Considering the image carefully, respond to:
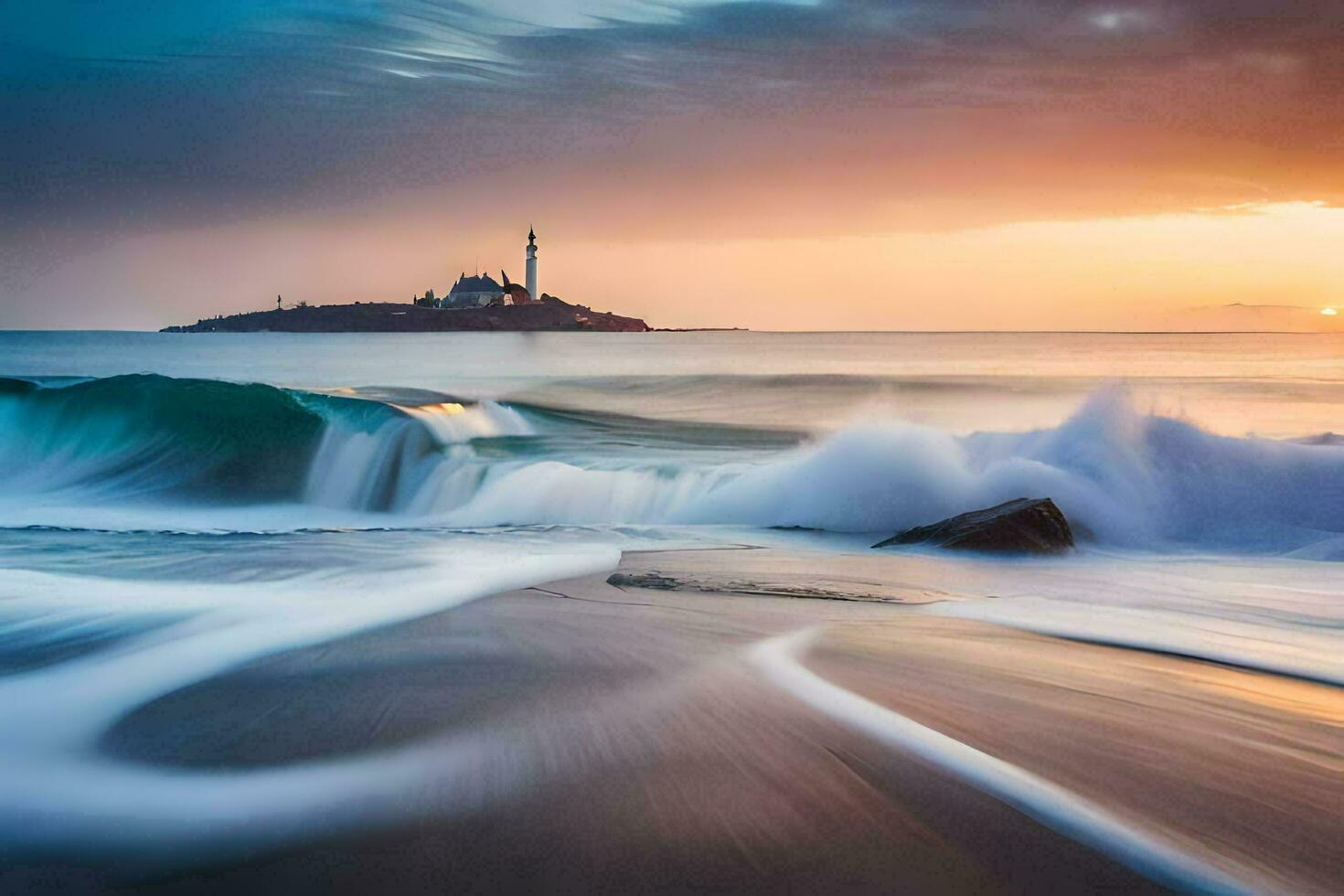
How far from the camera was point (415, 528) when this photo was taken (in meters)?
9.48

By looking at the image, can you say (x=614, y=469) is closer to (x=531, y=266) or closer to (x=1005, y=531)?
(x=1005, y=531)

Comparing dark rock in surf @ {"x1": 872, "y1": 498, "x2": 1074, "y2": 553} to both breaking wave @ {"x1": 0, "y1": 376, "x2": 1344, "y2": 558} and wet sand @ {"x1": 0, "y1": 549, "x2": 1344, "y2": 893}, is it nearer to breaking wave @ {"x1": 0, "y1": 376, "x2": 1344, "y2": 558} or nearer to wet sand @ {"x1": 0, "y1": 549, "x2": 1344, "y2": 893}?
breaking wave @ {"x1": 0, "y1": 376, "x2": 1344, "y2": 558}

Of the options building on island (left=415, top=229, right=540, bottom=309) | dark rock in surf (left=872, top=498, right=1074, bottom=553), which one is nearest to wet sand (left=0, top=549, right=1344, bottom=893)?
dark rock in surf (left=872, top=498, right=1074, bottom=553)

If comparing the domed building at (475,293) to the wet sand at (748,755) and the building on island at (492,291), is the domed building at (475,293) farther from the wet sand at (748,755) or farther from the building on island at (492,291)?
the wet sand at (748,755)

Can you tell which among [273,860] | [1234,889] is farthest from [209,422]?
[1234,889]

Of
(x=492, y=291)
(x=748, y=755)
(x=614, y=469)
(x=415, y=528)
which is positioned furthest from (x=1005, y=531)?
(x=492, y=291)

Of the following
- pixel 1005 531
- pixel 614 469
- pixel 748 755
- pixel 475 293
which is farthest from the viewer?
pixel 475 293

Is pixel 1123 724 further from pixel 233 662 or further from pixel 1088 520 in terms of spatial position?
pixel 1088 520

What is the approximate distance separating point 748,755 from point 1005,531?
183 inches

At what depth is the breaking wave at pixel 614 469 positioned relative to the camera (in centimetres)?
872

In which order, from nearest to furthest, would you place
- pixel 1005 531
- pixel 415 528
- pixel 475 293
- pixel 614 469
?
pixel 1005 531 < pixel 415 528 < pixel 614 469 < pixel 475 293

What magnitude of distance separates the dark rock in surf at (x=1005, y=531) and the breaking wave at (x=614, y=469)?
36.0 inches

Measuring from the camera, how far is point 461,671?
3.82m

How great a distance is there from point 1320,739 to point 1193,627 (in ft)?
6.06
